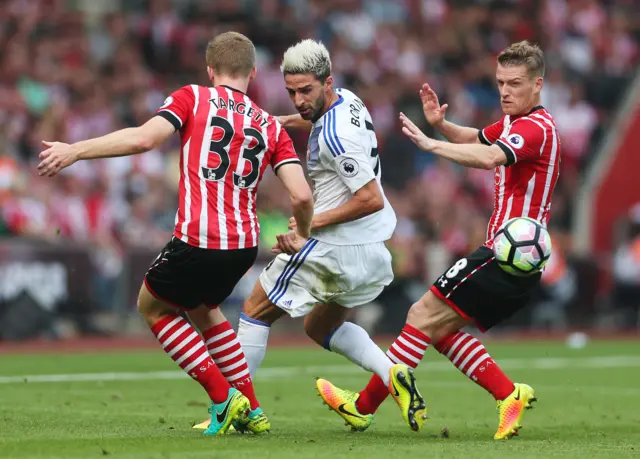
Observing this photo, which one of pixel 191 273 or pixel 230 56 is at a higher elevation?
pixel 230 56

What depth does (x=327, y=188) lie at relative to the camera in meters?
7.99

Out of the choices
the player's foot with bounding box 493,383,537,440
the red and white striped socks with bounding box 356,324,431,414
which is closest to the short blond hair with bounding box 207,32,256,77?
the red and white striped socks with bounding box 356,324,431,414

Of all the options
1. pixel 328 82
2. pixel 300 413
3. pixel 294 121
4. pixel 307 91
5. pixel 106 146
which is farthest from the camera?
pixel 300 413

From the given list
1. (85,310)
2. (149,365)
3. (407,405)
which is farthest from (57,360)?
(407,405)

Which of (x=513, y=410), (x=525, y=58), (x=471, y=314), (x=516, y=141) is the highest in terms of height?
(x=525, y=58)

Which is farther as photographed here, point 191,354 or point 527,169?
point 527,169

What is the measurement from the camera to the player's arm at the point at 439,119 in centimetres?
814

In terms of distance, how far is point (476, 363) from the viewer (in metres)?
7.86

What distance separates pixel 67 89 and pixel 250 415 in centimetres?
1143

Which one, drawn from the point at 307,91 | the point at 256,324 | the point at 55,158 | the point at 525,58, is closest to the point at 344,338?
the point at 256,324

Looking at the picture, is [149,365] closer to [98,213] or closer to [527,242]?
[98,213]

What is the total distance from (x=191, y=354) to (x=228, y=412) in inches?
15.6

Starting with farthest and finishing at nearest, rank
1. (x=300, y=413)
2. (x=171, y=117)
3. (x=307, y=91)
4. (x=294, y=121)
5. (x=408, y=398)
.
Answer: (x=300, y=413) < (x=294, y=121) < (x=307, y=91) < (x=408, y=398) < (x=171, y=117)

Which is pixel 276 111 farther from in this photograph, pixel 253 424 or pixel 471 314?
pixel 253 424
